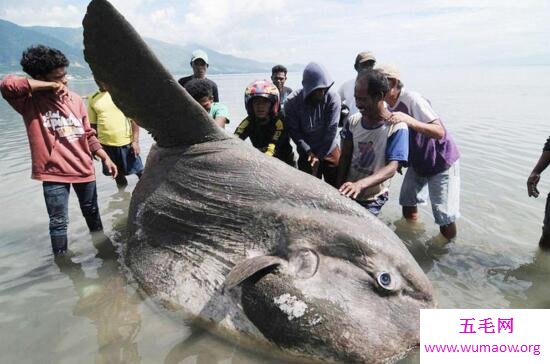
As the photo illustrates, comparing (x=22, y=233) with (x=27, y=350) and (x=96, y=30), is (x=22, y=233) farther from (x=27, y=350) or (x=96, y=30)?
(x=96, y=30)

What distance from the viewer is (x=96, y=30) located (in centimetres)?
307

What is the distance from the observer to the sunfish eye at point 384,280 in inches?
105

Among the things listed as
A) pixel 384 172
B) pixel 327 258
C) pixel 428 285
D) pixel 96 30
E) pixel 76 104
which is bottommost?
pixel 428 285

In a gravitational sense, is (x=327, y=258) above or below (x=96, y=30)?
below

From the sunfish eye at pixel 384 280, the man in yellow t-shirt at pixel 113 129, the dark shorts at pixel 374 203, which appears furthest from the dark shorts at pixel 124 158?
the sunfish eye at pixel 384 280

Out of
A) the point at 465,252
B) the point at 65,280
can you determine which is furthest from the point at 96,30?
the point at 465,252

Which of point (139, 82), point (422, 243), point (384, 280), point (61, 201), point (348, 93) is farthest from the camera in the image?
point (348, 93)

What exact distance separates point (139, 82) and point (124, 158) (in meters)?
4.03

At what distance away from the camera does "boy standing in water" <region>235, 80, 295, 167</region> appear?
4.76 m

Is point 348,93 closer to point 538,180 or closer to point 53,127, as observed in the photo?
point 538,180

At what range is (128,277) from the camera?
13.6ft

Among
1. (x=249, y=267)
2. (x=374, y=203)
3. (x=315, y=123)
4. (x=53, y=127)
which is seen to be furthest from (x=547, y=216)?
(x=53, y=127)

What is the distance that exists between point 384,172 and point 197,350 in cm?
222

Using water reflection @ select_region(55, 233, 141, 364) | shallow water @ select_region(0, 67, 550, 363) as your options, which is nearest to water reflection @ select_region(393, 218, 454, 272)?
shallow water @ select_region(0, 67, 550, 363)
